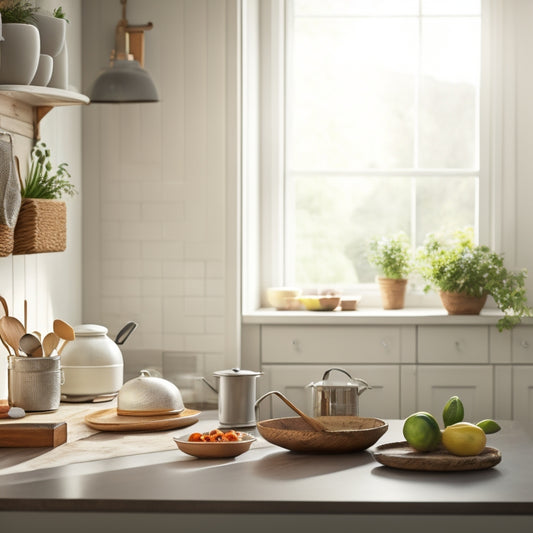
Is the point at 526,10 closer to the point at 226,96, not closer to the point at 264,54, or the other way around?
the point at 264,54

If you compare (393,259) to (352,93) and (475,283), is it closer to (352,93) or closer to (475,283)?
(475,283)

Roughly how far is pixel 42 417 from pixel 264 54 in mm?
2411

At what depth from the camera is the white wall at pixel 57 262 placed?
318 centimetres

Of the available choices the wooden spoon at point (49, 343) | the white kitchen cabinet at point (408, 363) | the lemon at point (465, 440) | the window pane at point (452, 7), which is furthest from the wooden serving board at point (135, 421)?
the window pane at point (452, 7)

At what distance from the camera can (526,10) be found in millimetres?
4480

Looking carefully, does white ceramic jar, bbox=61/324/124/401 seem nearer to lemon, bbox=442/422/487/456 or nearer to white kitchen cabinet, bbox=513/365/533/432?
lemon, bbox=442/422/487/456

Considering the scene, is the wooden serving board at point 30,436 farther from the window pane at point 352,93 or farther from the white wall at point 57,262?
the window pane at point 352,93

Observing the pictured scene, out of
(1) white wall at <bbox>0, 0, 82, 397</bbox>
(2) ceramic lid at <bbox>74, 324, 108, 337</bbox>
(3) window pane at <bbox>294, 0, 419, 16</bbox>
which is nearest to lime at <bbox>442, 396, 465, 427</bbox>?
(2) ceramic lid at <bbox>74, 324, 108, 337</bbox>

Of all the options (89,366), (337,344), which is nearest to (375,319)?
(337,344)

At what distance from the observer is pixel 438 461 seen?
6.99 feet

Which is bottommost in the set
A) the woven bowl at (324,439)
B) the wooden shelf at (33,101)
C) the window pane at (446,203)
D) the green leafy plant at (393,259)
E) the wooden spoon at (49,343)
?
the woven bowl at (324,439)

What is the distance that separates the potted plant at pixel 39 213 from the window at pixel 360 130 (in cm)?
153

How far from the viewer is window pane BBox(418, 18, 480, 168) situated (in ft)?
15.1

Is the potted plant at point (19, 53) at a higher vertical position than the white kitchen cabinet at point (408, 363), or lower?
higher
